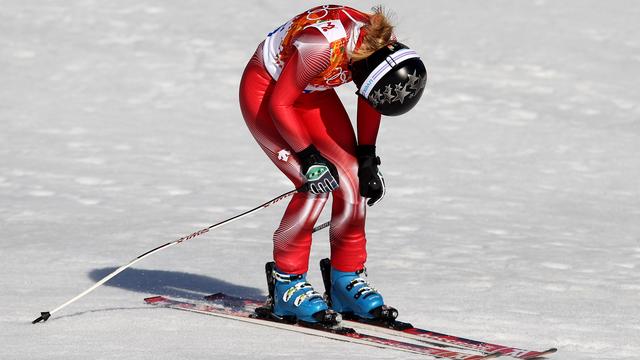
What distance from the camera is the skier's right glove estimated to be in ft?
19.7

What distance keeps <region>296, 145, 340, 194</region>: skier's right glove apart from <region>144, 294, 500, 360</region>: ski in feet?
2.46

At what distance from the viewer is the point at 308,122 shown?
20.8ft

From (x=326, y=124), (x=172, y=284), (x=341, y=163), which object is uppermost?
(x=326, y=124)

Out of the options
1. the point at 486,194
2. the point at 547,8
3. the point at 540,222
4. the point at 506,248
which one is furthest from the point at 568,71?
the point at 506,248

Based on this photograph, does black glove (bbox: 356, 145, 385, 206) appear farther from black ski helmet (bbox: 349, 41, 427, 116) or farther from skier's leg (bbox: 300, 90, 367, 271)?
→ black ski helmet (bbox: 349, 41, 427, 116)

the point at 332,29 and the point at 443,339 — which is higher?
the point at 332,29

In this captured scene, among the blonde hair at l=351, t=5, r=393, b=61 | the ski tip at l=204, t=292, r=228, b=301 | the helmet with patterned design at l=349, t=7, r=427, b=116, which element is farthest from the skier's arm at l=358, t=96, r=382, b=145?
the ski tip at l=204, t=292, r=228, b=301

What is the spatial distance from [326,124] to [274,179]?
612cm

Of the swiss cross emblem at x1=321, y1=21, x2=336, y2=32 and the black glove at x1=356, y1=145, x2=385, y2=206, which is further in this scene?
the black glove at x1=356, y1=145, x2=385, y2=206

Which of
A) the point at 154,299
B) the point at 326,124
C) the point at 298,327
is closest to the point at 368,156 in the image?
the point at 326,124

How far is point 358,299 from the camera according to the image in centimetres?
639

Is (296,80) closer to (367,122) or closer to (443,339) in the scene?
(367,122)

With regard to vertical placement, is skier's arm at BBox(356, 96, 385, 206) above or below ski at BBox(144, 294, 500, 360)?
above

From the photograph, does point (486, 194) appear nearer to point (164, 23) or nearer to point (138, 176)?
point (138, 176)
